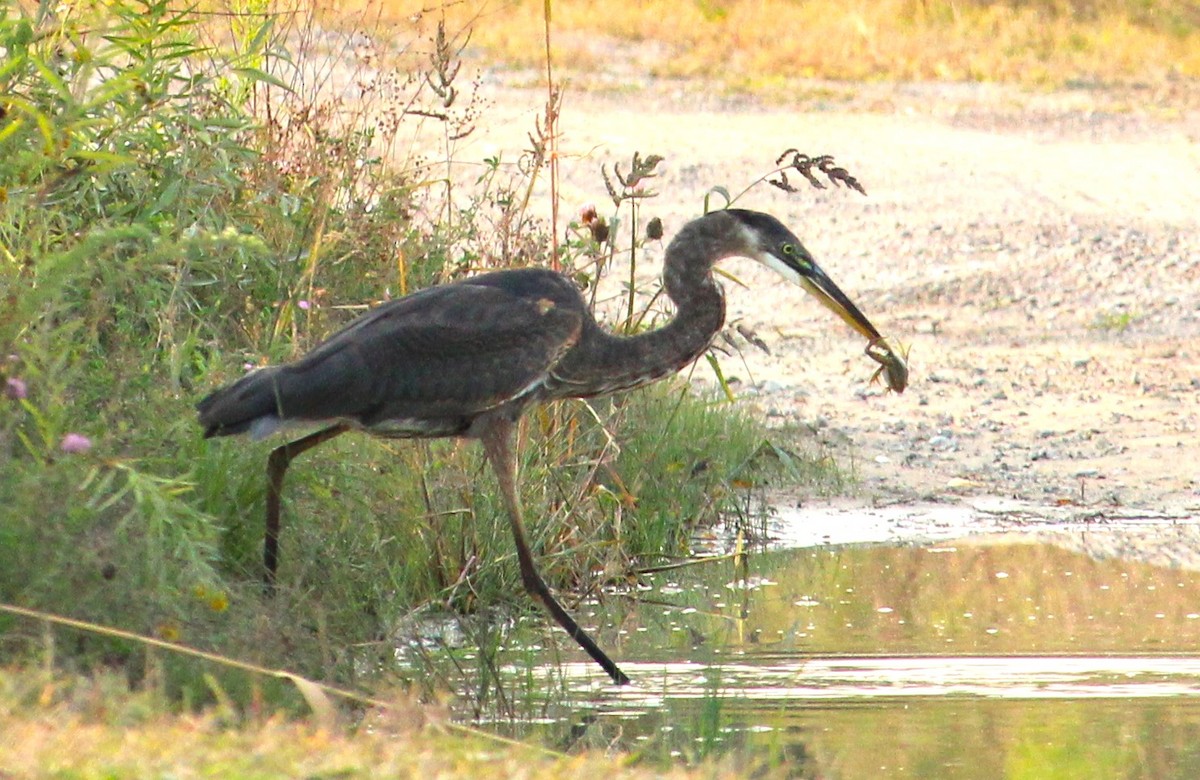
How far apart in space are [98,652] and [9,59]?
6.39ft

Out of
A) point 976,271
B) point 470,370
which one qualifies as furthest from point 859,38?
point 470,370

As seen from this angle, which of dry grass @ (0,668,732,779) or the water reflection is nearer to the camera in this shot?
dry grass @ (0,668,732,779)

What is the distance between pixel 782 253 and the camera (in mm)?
6098

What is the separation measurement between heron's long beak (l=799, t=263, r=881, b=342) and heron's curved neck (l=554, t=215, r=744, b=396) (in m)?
0.22

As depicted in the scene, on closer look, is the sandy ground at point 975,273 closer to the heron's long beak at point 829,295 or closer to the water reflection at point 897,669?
the heron's long beak at point 829,295

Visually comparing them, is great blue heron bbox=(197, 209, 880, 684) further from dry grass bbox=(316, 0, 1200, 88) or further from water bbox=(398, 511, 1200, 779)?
dry grass bbox=(316, 0, 1200, 88)

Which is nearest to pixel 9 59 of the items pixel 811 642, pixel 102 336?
pixel 102 336

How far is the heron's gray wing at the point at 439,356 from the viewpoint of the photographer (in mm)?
5402

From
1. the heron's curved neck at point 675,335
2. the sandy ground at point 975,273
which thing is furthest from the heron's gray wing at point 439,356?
the sandy ground at point 975,273

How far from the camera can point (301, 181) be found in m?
7.20

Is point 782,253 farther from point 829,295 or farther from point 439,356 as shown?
point 439,356

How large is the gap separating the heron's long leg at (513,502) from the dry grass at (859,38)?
9961 millimetres

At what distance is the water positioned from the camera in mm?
4738

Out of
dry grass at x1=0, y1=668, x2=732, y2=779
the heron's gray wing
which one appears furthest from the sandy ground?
dry grass at x1=0, y1=668, x2=732, y2=779
